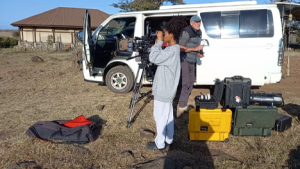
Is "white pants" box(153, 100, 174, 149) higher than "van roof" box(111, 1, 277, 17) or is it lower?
lower

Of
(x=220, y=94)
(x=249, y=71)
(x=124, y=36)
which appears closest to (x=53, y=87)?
(x=124, y=36)

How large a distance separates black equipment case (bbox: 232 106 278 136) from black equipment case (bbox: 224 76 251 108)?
92cm

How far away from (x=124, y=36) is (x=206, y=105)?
12.3 ft

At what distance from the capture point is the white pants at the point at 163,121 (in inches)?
130

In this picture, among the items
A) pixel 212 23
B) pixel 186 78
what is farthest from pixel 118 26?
pixel 186 78

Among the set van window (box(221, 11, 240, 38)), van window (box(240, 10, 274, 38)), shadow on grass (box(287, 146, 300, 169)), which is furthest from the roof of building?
shadow on grass (box(287, 146, 300, 169))

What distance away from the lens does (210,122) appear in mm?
3754

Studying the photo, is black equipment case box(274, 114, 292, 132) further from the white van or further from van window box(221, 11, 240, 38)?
van window box(221, 11, 240, 38)

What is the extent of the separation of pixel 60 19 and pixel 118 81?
2089 centimetres

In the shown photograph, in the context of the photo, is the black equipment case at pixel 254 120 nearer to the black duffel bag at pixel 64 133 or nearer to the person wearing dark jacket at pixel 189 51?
the person wearing dark jacket at pixel 189 51

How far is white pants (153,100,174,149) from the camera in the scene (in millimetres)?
3314

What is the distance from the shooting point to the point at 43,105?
18.6ft

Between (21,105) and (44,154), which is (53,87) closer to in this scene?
(21,105)

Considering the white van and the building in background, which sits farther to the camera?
the building in background
